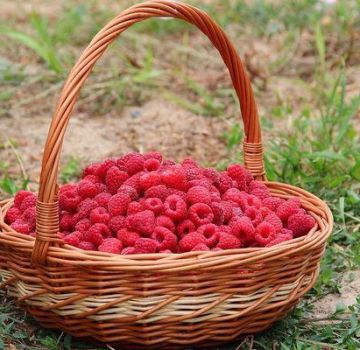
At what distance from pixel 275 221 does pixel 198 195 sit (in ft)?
0.57

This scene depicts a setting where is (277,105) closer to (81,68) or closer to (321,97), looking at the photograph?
(321,97)

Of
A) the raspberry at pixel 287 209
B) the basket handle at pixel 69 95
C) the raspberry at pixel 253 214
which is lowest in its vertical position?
the raspberry at pixel 287 209

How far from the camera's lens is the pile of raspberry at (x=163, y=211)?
1.68m

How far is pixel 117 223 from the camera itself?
1.72 m

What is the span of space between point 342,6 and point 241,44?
49 cm

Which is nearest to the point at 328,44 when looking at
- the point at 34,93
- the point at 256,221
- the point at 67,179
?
the point at 34,93

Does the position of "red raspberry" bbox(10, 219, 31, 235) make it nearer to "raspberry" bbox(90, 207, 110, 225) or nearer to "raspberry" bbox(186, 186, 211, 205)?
"raspberry" bbox(90, 207, 110, 225)

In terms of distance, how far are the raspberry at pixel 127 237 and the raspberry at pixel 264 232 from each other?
0.24m

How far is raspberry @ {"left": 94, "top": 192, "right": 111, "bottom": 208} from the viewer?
1780 millimetres

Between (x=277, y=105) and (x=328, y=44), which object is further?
(x=328, y=44)

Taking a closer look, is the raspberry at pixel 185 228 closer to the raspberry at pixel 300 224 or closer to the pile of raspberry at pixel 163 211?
the pile of raspberry at pixel 163 211

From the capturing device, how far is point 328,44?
388 centimetres

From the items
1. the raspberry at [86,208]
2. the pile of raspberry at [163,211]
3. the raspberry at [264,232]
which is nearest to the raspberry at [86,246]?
the pile of raspberry at [163,211]

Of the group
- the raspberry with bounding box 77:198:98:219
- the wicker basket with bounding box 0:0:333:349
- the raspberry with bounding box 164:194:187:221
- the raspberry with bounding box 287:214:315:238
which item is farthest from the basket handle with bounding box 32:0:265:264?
the raspberry with bounding box 287:214:315:238
